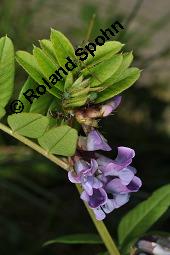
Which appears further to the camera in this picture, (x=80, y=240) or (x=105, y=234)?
(x=80, y=240)

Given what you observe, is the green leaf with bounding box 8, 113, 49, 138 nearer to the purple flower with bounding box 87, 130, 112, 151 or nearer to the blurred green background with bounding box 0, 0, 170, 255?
the purple flower with bounding box 87, 130, 112, 151

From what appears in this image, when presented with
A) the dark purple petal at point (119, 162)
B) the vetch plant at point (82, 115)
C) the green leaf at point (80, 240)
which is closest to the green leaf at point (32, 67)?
the vetch plant at point (82, 115)

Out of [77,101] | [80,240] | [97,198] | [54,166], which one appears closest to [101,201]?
[97,198]

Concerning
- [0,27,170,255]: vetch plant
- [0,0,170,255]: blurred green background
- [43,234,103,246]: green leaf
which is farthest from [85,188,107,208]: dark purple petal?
[0,0,170,255]: blurred green background

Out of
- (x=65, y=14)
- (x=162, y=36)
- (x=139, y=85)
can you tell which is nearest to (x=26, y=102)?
(x=139, y=85)

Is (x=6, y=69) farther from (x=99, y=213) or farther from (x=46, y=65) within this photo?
(x=99, y=213)

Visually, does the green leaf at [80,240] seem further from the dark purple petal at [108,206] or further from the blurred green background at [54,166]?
the blurred green background at [54,166]
